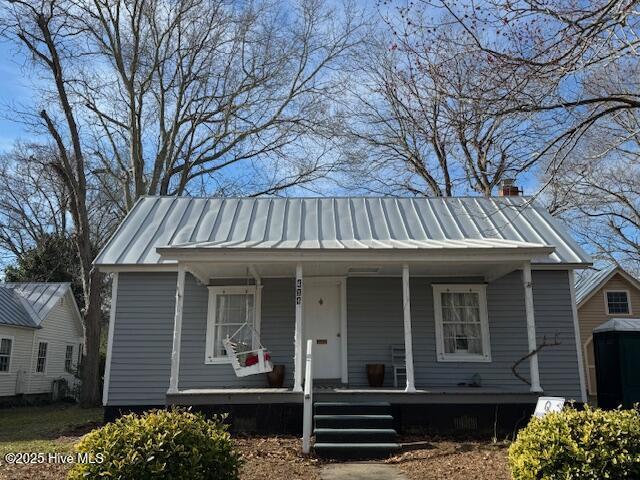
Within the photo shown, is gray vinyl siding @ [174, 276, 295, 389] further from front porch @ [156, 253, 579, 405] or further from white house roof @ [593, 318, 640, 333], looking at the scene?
white house roof @ [593, 318, 640, 333]

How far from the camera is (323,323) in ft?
36.4

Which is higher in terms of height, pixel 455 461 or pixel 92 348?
pixel 92 348

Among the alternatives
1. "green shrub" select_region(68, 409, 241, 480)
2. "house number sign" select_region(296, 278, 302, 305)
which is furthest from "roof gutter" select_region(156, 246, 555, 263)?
"green shrub" select_region(68, 409, 241, 480)

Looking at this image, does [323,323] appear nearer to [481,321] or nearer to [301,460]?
[481,321]

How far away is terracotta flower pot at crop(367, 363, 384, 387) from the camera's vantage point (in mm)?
10430

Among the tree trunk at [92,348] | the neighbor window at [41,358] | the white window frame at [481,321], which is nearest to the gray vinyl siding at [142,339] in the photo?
the white window frame at [481,321]

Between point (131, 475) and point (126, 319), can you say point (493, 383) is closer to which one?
point (126, 319)

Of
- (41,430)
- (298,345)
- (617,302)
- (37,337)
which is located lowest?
(41,430)

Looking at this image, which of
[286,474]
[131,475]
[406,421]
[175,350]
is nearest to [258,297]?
[175,350]

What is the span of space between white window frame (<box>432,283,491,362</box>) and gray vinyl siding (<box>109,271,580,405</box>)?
0.36 ft

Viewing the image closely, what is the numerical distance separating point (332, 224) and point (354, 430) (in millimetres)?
5095

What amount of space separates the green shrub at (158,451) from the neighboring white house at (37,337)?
17265 mm

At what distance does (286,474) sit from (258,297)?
4.71 metres

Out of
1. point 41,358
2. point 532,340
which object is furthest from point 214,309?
point 41,358
